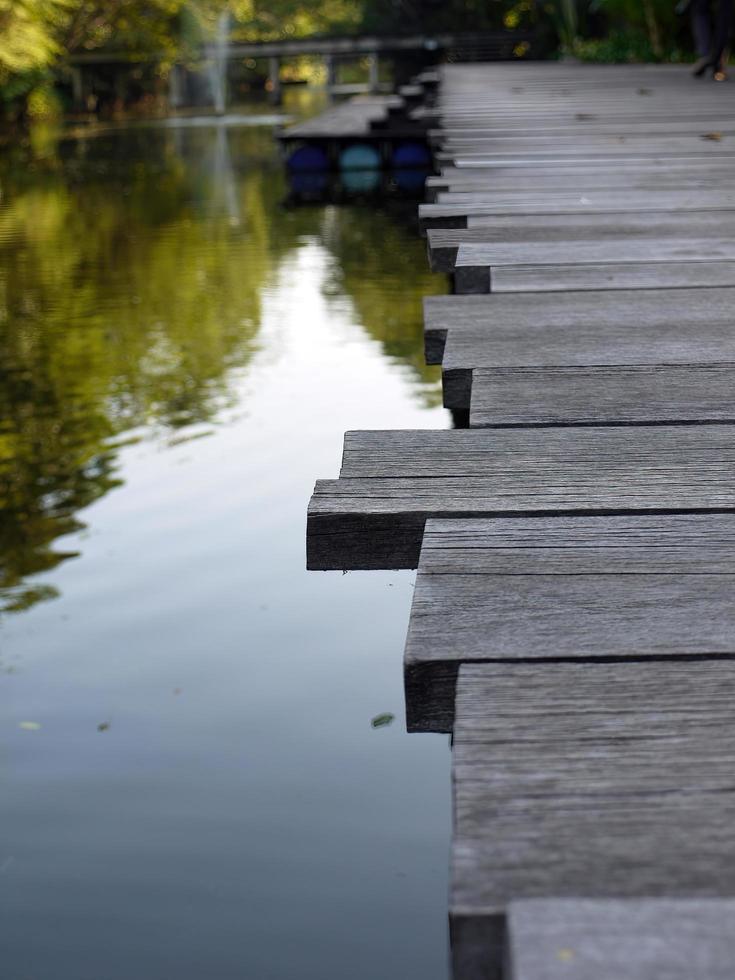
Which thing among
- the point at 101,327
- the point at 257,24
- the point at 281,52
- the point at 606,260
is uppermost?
the point at 606,260

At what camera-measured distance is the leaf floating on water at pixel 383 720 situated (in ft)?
13.1

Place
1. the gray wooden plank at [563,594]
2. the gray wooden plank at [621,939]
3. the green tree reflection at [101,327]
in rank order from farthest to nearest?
the green tree reflection at [101,327] < the gray wooden plank at [563,594] < the gray wooden plank at [621,939]

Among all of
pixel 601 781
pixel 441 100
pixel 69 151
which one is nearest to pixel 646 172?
pixel 601 781

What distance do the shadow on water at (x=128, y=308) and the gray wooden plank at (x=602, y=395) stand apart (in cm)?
320

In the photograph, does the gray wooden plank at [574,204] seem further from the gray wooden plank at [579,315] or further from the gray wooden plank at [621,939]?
the gray wooden plank at [621,939]

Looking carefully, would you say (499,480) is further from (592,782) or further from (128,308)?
(128,308)

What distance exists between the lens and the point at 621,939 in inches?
34.8

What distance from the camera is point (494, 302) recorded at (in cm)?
288

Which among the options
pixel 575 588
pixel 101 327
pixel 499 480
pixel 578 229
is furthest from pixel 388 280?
pixel 575 588

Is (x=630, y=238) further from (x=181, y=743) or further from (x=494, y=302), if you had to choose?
(x=181, y=743)

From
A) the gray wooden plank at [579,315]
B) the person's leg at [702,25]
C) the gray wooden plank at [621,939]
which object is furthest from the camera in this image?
the person's leg at [702,25]

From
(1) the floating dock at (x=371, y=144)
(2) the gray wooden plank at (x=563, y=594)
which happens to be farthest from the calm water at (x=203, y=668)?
(1) the floating dock at (x=371, y=144)

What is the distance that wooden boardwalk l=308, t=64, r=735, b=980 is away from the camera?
957 millimetres

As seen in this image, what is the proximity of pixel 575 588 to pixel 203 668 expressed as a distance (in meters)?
3.07
